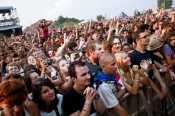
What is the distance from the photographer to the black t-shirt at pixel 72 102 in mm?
2287

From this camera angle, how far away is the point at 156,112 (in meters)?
3.88

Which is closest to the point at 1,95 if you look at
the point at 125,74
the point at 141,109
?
the point at 125,74

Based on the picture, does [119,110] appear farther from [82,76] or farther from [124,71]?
[124,71]

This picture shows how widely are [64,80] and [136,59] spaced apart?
1.43 meters

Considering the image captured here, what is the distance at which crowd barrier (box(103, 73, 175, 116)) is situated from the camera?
308cm

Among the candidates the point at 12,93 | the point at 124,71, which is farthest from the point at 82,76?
the point at 124,71

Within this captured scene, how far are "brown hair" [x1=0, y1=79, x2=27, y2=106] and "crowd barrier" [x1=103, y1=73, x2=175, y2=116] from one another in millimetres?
1178

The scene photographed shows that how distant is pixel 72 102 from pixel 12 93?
660 mm

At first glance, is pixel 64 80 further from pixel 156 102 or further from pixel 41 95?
pixel 156 102

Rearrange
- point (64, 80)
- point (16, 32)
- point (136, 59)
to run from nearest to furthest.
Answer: point (64, 80) → point (136, 59) → point (16, 32)

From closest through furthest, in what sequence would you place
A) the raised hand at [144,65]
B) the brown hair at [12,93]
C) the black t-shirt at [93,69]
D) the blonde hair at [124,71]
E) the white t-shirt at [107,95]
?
1. the brown hair at [12,93]
2. the white t-shirt at [107,95]
3. the black t-shirt at [93,69]
4. the blonde hair at [124,71]
5. the raised hand at [144,65]

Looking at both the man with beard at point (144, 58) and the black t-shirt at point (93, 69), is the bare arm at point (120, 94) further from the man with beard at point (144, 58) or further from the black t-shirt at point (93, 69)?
the man with beard at point (144, 58)

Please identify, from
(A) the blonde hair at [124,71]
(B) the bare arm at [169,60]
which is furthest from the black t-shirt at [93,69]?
(B) the bare arm at [169,60]

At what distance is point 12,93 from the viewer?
6.84 feet
